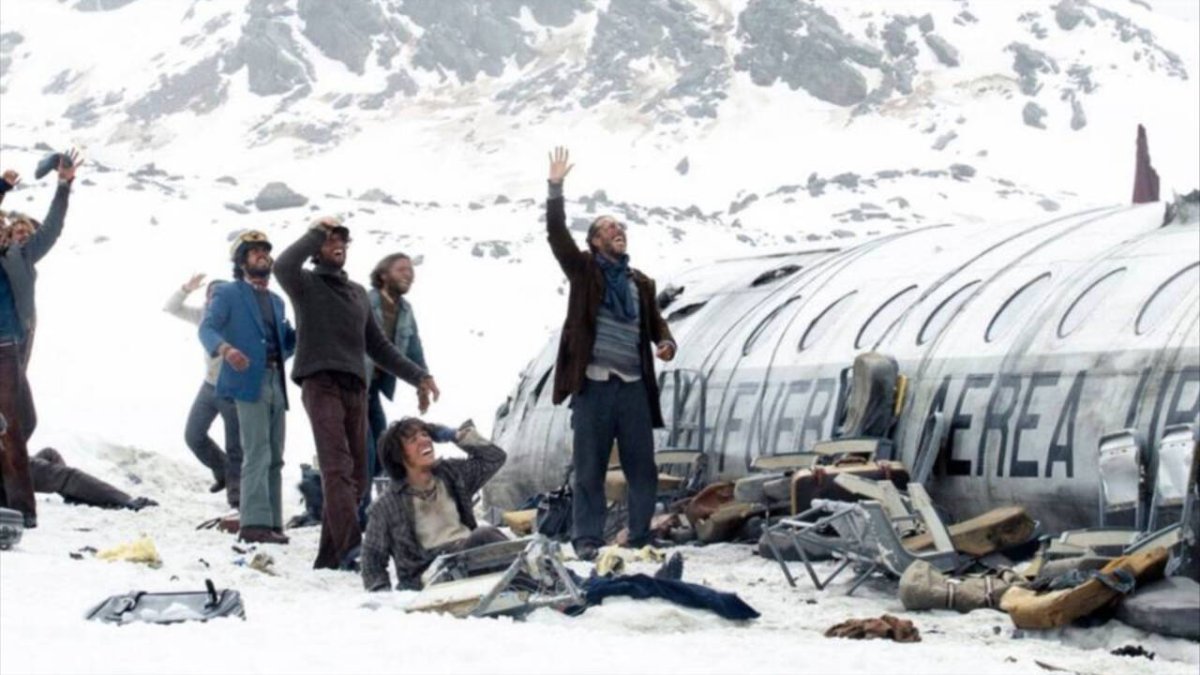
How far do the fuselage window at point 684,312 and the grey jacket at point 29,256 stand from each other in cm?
497

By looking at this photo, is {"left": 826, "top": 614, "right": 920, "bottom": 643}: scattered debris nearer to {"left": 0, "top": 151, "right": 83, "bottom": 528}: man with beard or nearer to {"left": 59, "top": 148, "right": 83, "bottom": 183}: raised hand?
{"left": 0, "top": 151, "right": 83, "bottom": 528}: man with beard

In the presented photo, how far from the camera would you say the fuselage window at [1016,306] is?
1042 centimetres

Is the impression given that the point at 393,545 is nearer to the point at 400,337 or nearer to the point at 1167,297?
the point at 400,337

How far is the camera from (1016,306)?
Result: 10.6 m

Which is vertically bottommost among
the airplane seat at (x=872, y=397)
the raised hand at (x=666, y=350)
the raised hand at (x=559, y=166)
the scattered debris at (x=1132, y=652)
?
the scattered debris at (x=1132, y=652)

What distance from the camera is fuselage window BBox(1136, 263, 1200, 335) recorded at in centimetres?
936

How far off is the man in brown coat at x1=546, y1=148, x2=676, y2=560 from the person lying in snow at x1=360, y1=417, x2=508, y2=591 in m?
1.74

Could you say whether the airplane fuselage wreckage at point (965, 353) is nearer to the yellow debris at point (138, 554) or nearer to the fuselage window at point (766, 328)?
the fuselage window at point (766, 328)

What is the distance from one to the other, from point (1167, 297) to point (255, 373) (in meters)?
4.45

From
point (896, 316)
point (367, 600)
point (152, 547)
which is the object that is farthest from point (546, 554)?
point (896, 316)

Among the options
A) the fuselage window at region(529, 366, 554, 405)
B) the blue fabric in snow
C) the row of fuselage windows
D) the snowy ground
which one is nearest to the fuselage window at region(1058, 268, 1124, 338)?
the row of fuselage windows

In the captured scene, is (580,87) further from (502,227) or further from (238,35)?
(502,227)

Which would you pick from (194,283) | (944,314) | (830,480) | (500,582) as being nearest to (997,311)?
(944,314)

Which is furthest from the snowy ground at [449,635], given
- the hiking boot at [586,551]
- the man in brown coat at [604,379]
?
the man in brown coat at [604,379]
